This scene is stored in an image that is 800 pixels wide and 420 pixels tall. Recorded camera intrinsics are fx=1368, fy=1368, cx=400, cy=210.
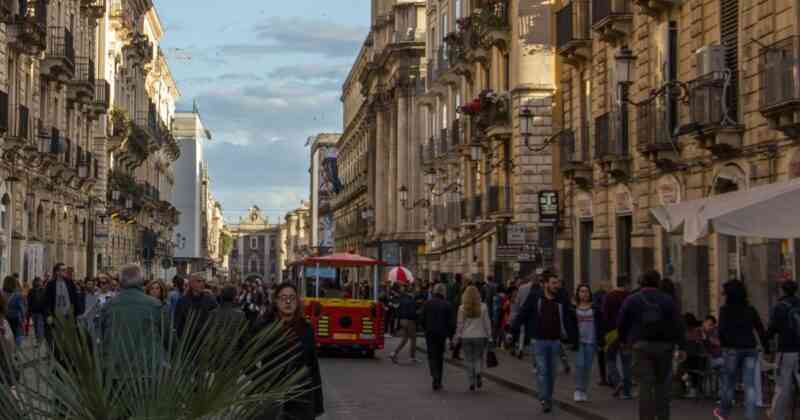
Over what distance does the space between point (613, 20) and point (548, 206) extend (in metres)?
6.13

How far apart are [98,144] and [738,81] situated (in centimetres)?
4052

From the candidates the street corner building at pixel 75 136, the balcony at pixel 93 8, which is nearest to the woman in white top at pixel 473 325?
the street corner building at pixel 75 136

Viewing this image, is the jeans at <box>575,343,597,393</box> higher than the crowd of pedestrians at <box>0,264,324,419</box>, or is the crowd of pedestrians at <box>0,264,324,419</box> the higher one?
the crowd of pedestrians at <box>0,264,324,419</box>

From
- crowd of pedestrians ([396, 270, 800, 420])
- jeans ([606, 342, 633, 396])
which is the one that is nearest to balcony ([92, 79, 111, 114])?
crowd of pedestrians ([396, 270, 800, 420])

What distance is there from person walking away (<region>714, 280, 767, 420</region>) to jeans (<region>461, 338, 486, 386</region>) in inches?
220

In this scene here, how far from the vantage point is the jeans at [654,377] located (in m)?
13.7

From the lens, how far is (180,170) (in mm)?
121438

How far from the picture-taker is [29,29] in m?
35.4

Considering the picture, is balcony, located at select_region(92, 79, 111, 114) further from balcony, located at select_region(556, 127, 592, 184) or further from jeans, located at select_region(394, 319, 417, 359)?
jeans, located at select_region(394, 319, 417, 359)

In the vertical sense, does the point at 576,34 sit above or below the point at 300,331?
above

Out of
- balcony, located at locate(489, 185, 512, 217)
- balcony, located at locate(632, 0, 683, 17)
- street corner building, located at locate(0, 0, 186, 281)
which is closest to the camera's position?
balcony, located at locate(632, 0, 683, 17)

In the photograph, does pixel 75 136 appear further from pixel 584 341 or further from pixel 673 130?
pixel 584 341

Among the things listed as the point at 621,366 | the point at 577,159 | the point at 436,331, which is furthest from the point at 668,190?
the point at 621,366

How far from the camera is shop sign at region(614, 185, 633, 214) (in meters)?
28.4
